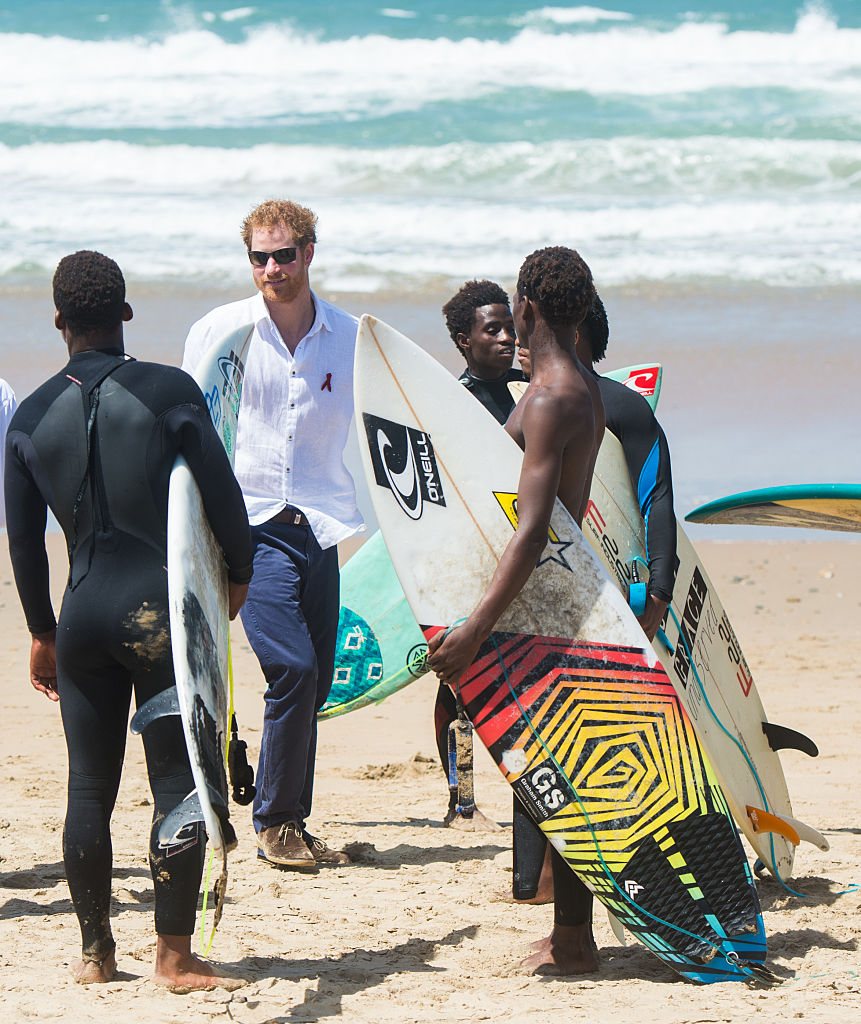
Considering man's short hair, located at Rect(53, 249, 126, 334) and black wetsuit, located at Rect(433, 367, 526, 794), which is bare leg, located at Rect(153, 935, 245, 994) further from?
black wetsuit, located at Rect(433, 367, 526, 794)

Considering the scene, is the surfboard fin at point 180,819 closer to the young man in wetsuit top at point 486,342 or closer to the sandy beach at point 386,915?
the sandy beach at point 386,915

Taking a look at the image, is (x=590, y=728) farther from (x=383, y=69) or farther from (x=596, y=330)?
(x=383, y=69)

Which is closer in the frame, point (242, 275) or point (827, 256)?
point (242, 275)

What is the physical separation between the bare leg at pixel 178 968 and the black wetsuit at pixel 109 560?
3cm

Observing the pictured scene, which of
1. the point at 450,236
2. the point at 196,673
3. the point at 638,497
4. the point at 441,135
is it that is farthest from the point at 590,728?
the point at 441,135

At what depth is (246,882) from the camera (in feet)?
13.3

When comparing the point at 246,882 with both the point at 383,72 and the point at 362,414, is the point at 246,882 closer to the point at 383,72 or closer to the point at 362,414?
the point at 362,414

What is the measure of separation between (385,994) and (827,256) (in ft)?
49.2

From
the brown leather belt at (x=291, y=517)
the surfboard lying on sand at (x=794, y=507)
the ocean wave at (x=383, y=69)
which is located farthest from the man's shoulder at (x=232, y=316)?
the ocean wave at (x=383, y=69)

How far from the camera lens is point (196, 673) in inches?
113

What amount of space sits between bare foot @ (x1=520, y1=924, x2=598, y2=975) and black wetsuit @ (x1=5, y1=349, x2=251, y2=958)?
878 mm

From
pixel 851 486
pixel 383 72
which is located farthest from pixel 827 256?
pixel 851 486

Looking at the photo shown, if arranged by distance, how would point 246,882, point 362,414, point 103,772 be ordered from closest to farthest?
point 103,772, point 362,414, point 246,882

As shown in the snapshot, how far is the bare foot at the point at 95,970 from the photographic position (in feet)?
9.91
